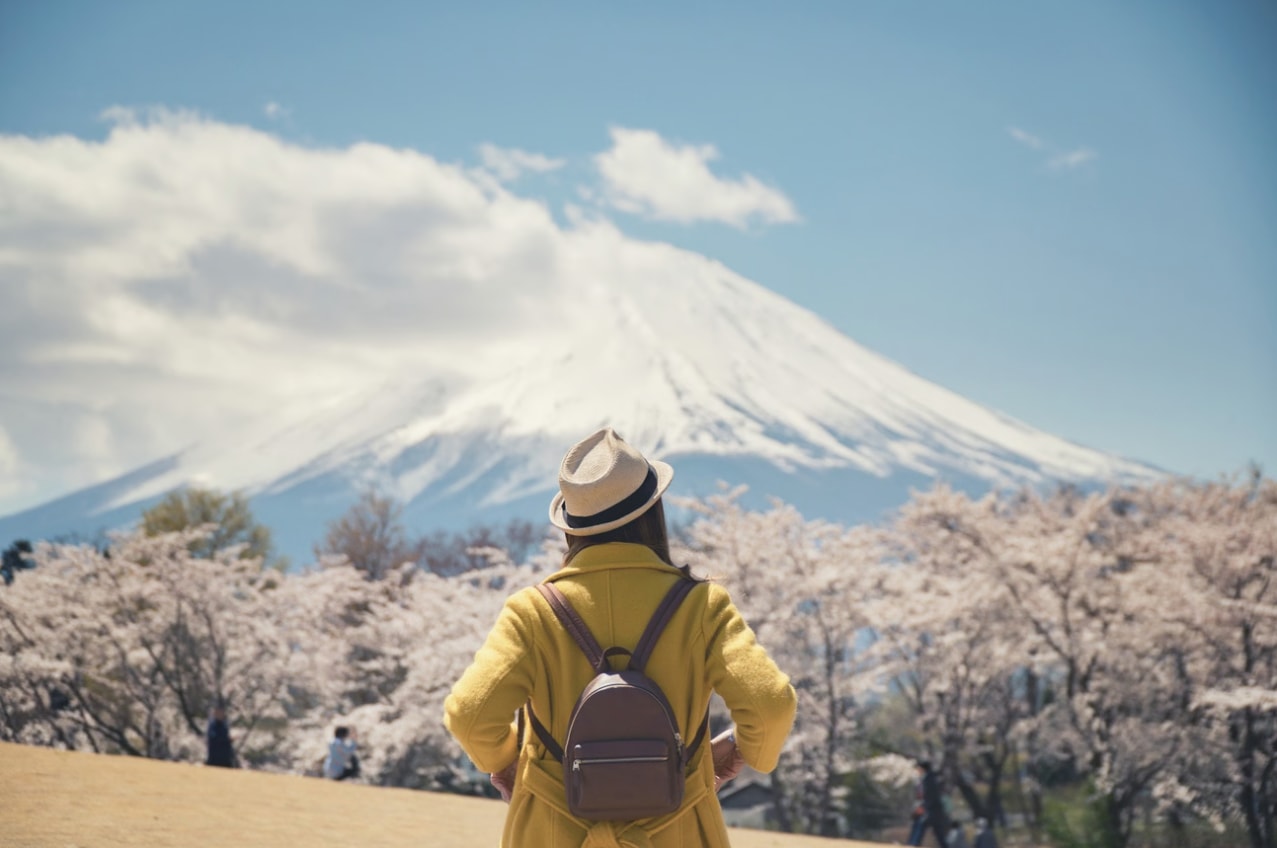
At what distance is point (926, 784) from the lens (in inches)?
474

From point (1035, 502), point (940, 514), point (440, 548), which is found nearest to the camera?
point (940, 514)

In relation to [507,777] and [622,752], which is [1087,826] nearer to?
[507,777]

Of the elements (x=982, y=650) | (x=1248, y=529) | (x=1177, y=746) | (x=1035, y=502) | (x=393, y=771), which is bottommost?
(x=393, y=771)

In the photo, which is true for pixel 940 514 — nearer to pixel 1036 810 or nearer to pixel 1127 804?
pixel 1036 810

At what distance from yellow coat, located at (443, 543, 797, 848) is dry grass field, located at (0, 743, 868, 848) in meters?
4.34

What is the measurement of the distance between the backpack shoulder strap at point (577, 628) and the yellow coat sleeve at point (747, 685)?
0.24 m

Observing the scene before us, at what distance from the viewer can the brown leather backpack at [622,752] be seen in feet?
7.48

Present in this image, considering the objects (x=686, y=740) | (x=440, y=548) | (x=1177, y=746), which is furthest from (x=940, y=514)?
(x=440, y=548)

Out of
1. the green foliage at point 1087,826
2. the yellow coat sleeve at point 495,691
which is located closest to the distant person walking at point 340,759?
the green foliage at point 1087,826

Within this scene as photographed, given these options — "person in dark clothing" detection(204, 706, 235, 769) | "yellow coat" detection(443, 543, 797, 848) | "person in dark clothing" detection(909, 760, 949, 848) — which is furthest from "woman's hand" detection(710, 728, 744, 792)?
"person in dark clothing" detection(204, 706, 235, 769)

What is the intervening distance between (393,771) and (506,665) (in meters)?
17.2

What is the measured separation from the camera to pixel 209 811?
758 centimetres

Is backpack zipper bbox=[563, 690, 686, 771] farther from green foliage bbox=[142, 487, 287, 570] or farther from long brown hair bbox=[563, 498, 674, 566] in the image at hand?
green foliage bbox=[142, 487, 287, 570]

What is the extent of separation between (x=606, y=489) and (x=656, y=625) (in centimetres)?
32
